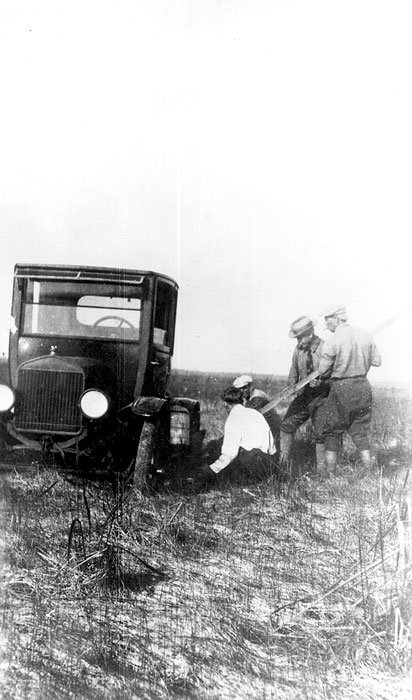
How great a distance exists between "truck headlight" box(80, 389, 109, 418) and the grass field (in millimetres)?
892

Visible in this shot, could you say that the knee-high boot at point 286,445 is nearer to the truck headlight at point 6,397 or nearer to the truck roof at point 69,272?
the truck roof at point 69,272

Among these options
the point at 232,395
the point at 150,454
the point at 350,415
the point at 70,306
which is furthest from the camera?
the point at 350,415

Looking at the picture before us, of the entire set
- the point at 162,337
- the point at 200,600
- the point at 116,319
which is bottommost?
the point at 200,600

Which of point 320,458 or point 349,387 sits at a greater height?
point 349,387

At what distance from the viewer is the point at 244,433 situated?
495 cm

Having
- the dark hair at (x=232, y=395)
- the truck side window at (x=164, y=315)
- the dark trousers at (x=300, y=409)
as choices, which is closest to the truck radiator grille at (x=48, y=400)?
the truck side window at (x=164, y=315)

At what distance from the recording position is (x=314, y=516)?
393 centimetres

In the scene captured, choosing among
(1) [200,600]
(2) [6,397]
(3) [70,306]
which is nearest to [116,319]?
(3) [70,306]

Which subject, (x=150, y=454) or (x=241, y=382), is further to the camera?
(x=241, y=382)

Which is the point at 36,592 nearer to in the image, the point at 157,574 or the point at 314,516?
the point at 157,574

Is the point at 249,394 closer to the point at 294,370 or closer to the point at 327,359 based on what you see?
the point at 327,359

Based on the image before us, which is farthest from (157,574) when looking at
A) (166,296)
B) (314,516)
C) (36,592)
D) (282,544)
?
(166,296)

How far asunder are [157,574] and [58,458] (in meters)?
2.42

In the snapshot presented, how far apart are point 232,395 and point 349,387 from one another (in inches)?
50.2
